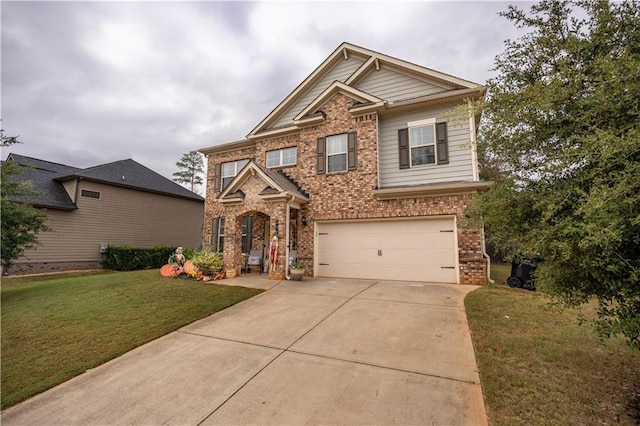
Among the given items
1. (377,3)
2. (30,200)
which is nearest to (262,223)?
(377,3)

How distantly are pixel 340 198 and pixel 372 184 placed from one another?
52.5 inches

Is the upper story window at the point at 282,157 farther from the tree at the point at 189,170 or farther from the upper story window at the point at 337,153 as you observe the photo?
the tree at the point at 189,170

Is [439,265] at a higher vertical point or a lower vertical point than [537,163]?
lower

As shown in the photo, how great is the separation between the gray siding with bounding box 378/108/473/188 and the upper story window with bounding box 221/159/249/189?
24.2 ft

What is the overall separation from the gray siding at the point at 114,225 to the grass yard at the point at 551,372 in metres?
17.2

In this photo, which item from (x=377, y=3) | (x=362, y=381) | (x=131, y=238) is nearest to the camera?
(x=362, y=381)

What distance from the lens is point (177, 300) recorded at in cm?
707

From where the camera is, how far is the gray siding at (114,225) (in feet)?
47.5

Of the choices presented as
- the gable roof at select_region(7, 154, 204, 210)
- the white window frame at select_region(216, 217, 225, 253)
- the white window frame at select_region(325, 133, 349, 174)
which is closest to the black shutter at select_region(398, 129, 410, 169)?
the white window frame at select_region(325, 133, 349, 174)

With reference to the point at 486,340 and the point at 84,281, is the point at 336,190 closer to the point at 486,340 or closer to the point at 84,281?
the point at 486,340

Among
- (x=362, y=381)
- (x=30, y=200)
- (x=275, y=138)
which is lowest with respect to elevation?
(x=362, y=381)

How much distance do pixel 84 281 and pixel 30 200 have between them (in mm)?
7223

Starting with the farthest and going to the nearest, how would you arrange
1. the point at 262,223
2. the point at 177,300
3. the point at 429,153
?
the point at 262,223, the point at 429,153, the point at 177,300

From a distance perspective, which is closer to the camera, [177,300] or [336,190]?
[177,300]
